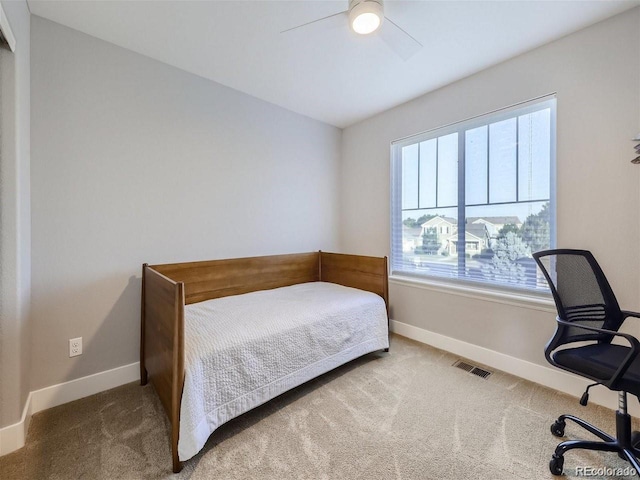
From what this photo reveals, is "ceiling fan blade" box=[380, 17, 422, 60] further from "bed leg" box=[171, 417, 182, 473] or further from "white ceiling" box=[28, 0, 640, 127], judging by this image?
"bed leg" box=[171, 417, 182, 473]

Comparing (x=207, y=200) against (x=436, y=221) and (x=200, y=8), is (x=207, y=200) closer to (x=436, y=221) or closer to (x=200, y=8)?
(x=200, y=8)

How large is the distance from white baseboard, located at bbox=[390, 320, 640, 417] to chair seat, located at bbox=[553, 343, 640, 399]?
1.76 feet

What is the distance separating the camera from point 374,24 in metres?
1.57

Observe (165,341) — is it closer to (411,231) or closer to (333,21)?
(333,21)

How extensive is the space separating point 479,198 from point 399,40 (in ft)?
4.65

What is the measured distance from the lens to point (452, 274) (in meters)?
2.59

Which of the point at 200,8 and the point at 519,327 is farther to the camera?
the point at 519,327

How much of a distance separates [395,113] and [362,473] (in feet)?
9.99

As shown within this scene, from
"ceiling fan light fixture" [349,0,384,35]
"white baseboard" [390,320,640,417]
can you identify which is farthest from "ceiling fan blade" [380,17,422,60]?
"white baseboard" [390,320,640,417]

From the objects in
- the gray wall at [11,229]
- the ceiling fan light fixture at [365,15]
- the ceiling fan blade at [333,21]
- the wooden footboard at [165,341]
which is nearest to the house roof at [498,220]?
the ceiling fan light fixture at [365,15]

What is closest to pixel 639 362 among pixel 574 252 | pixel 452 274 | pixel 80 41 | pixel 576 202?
pixel 574 252

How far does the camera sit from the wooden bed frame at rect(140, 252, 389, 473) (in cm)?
129

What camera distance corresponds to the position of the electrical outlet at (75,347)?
5.98ft

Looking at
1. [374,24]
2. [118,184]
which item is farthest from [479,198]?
[118,184]
